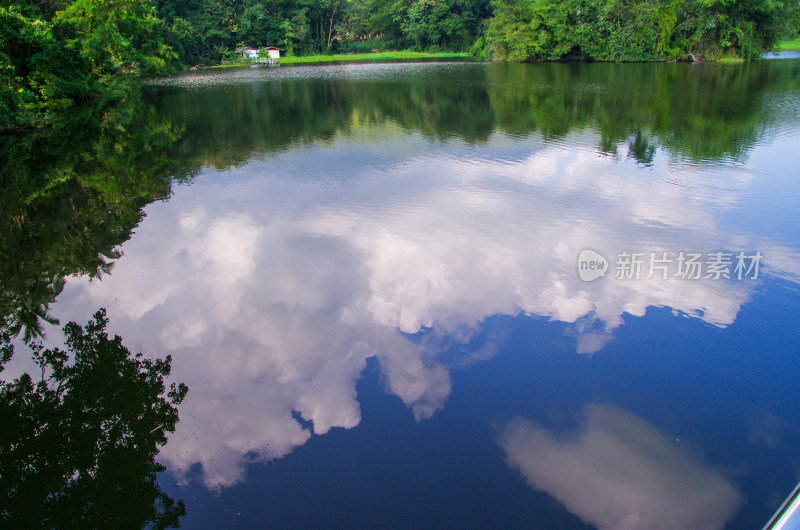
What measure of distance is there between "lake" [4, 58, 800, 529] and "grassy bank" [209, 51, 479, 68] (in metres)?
38.9

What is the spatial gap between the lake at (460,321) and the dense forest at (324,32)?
6142 millimetres

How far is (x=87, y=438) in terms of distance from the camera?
3.76m

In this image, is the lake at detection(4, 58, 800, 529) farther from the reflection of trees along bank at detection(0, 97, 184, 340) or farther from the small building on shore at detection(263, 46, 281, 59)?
the small building on shore at detection(263, 46, 281, 59)

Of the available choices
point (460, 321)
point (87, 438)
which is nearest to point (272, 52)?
point (460, 321)

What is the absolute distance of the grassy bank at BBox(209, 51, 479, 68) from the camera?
1838 inches

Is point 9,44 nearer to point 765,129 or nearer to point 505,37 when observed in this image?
point 765,129

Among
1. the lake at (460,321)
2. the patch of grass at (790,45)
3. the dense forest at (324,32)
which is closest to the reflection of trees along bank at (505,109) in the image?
the lake at (460,321)

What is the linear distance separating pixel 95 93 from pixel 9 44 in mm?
7447

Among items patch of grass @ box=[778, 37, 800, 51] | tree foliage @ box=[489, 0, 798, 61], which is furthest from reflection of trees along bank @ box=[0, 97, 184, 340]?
patch of grass @ box=[778, 37, 800, 51]

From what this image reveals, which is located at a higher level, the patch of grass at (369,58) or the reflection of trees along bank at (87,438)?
the patch of grass at (369,58)

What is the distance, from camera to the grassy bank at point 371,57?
4669cm

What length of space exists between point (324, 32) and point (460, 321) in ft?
192

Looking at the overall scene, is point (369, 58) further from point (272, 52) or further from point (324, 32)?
point (324, 32)

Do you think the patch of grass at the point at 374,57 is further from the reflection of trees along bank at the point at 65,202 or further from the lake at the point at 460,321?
the lake at the point at 460,321
